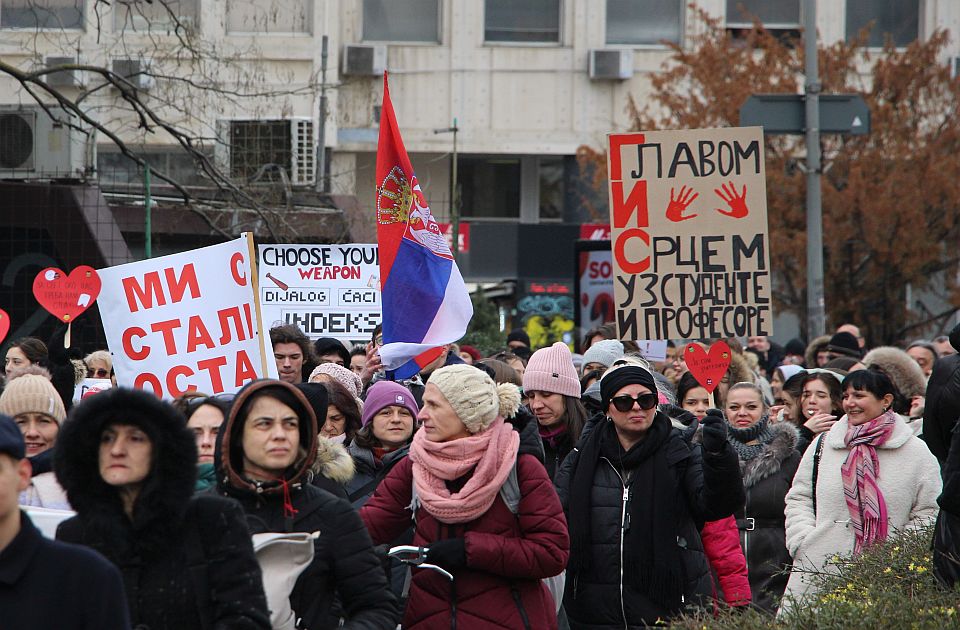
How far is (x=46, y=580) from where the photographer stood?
323 centimetres

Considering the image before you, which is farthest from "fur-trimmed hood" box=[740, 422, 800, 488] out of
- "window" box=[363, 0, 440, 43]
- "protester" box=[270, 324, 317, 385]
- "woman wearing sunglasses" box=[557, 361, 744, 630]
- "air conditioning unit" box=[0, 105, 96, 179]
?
"window" box=[363, 0, 440, 43]

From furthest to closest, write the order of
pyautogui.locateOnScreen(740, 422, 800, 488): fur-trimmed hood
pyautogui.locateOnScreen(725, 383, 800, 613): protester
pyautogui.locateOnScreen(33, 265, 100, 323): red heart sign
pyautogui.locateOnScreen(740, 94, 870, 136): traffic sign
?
1. pyautogui.locateOnScreen(740, 94, 870, 136): traffic sign
2. pyautogui.locateOnScreen(33, 265, 100, 323): red heart sign
3. pyautogui.locateOnScreen(740, 422, 800, 488): fur-trimmed hood
4. pyautogui.locateOnScreen(725, 383, 800, 613): protester

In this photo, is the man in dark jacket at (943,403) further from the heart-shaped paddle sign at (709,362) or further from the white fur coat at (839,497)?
the heart-shaped paddle sign at (709,362)

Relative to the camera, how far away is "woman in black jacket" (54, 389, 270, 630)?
3791 mm

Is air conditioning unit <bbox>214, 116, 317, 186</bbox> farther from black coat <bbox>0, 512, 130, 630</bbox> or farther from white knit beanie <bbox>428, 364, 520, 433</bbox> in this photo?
black coat <bbox>0, 512, 130, 630</bbox>

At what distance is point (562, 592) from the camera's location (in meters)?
5.96

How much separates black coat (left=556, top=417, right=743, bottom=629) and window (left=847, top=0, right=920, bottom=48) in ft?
88.1

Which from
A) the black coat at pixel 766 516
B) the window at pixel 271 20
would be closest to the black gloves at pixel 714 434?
the black coat at pixel 766 516

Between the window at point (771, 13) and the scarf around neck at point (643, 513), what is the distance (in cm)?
2683

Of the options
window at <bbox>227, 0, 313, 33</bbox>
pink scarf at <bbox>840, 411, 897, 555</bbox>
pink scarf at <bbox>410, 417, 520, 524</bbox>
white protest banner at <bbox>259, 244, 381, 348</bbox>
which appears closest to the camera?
pink scarf at <bbox>410, 417, 520, 524</bbox>

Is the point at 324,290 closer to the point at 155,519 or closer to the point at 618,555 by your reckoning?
the point at 618,555

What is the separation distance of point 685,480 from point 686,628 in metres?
1.40

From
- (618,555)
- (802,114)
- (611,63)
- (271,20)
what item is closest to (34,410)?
(618,555)

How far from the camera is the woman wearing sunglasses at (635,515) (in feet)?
20.6
